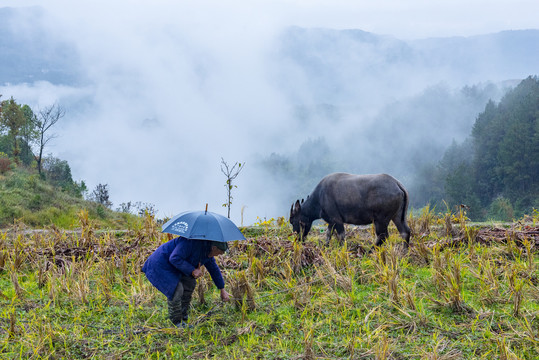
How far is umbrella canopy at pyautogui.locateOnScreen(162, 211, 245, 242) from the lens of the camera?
4.29 meters

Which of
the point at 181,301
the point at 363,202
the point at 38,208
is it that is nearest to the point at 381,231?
the point at 363,202

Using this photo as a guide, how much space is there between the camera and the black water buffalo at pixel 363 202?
7059mm

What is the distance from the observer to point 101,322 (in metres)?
4.73

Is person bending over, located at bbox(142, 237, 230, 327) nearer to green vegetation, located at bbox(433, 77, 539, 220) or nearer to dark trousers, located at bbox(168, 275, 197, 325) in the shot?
dark trousers, located at bbox(168, 275, 197, 325)

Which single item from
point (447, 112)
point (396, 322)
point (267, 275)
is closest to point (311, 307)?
point (396, 322)

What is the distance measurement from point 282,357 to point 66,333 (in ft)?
6.91

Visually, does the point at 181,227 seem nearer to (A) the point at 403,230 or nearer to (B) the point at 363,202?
(B) the point at 363,202

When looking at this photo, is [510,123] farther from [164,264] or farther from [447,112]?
[447,112]

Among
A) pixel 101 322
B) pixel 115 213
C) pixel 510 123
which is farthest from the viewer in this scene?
pixel 510 123

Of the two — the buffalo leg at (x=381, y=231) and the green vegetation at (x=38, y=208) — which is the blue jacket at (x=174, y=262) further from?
the green vegetation at (x=38, y=208)

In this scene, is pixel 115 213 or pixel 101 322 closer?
pixel 101 322

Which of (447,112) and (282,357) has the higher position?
(447,112)

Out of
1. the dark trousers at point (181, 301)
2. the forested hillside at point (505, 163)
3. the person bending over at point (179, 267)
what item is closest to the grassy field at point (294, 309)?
the dark trousers at point (181, 301)

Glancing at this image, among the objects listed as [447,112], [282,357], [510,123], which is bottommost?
[282,357]
